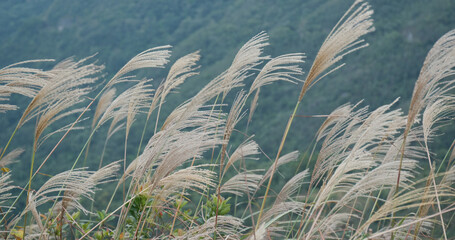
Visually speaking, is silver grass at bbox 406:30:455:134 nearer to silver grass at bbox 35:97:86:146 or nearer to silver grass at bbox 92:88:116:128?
silver grass at bbox 35:97:86:146

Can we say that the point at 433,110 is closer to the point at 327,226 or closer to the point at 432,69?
the point at 432,69

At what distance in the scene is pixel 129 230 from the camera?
5.10 ft

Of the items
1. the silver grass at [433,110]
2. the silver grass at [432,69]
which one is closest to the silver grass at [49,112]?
the silver grass at [432,69]

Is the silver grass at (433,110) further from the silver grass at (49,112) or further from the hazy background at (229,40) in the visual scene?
the hazy background at (229,40)

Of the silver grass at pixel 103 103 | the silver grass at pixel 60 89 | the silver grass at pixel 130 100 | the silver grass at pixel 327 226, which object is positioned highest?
the silver grass at pixel 60 89

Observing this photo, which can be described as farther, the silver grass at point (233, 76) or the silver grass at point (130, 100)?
the silver grass at point (130, 100)

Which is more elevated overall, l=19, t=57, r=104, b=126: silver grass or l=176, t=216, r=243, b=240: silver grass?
l=19, t=57, r=104, b=126: silver grass

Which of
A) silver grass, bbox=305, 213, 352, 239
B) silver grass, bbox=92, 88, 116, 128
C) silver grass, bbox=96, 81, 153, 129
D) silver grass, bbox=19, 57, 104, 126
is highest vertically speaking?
silver grass, bbox=19, 57, 104, 126

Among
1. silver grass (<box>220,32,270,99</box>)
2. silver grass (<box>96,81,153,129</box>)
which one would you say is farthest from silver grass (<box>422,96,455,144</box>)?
silver grass (<box>96,81,153,129</box>)

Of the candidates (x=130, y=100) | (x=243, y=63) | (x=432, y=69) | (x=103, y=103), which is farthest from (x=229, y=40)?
(x=432, y=69)

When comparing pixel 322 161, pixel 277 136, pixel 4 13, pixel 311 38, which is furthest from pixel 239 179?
pixel 4 13

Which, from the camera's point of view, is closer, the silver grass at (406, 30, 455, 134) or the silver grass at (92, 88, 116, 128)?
the silver grass at (406, 30, 455, 134)

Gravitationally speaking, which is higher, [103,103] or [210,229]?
[103,103]

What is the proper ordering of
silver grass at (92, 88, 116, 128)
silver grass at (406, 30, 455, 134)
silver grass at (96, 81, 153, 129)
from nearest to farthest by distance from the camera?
silver grass at (406, 30, 455, 134) → silver grass at (96, 81, 153, 129) → silver grass at (92, 88, 116, 128)
